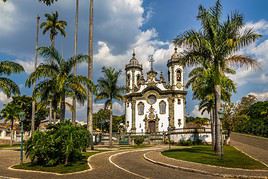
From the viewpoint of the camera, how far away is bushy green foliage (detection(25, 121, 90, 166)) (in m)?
15.4

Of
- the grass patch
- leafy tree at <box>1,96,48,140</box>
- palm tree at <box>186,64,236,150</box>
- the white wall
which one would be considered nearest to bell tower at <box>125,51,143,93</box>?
the white wall

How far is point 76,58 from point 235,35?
11.9m

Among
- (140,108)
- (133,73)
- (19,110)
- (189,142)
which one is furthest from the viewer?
(133,73)

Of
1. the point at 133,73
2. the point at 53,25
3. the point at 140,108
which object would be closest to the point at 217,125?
the point at 53,25

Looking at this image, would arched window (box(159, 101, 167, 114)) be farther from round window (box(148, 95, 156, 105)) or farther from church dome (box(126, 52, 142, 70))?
church dome (box(126, 52, 142, 70))

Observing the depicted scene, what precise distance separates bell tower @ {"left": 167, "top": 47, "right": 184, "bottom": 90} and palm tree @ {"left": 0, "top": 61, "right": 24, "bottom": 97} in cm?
4232

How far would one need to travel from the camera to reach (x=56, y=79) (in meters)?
23.1

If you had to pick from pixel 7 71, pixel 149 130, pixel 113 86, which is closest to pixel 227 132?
pixel 113 86

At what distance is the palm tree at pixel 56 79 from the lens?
23438 mm

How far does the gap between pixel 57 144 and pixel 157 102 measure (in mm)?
47809

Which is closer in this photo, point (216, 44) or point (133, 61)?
point (216, 44)

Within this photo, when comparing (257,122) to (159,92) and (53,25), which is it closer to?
(159,92)

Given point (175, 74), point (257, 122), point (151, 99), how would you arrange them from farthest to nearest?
point (257, 122), point (175, 74), point (151, 99)

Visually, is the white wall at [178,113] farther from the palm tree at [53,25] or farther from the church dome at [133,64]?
the palm tree at [53,25]
